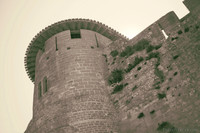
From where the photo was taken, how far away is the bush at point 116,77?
34.4ft

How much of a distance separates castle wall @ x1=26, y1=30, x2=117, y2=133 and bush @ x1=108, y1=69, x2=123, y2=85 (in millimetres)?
378

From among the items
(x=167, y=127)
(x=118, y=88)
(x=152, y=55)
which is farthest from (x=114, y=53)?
(x=167, y=127)

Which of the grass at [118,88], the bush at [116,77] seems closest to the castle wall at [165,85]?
the grass at [118,88]

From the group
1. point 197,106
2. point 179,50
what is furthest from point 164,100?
point 179,50

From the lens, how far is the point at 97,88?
9984mm

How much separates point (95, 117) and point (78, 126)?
2.77ft

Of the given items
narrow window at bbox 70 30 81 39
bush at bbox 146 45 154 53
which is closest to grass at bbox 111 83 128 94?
bush at bbox 146 45 154 53

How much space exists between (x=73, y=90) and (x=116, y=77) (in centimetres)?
237

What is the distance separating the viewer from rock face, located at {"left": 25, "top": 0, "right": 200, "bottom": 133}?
778 cm

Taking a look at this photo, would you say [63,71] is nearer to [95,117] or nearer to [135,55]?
[95,117]

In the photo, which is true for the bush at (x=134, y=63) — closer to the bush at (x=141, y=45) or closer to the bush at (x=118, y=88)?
the bush at (x=141, y=45)

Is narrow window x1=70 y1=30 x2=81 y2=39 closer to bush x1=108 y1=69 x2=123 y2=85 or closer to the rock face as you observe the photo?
the rock face

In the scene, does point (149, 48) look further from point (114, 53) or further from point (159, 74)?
point (114, 53)

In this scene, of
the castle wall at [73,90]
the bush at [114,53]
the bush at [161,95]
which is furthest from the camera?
the bush at [114,53]
